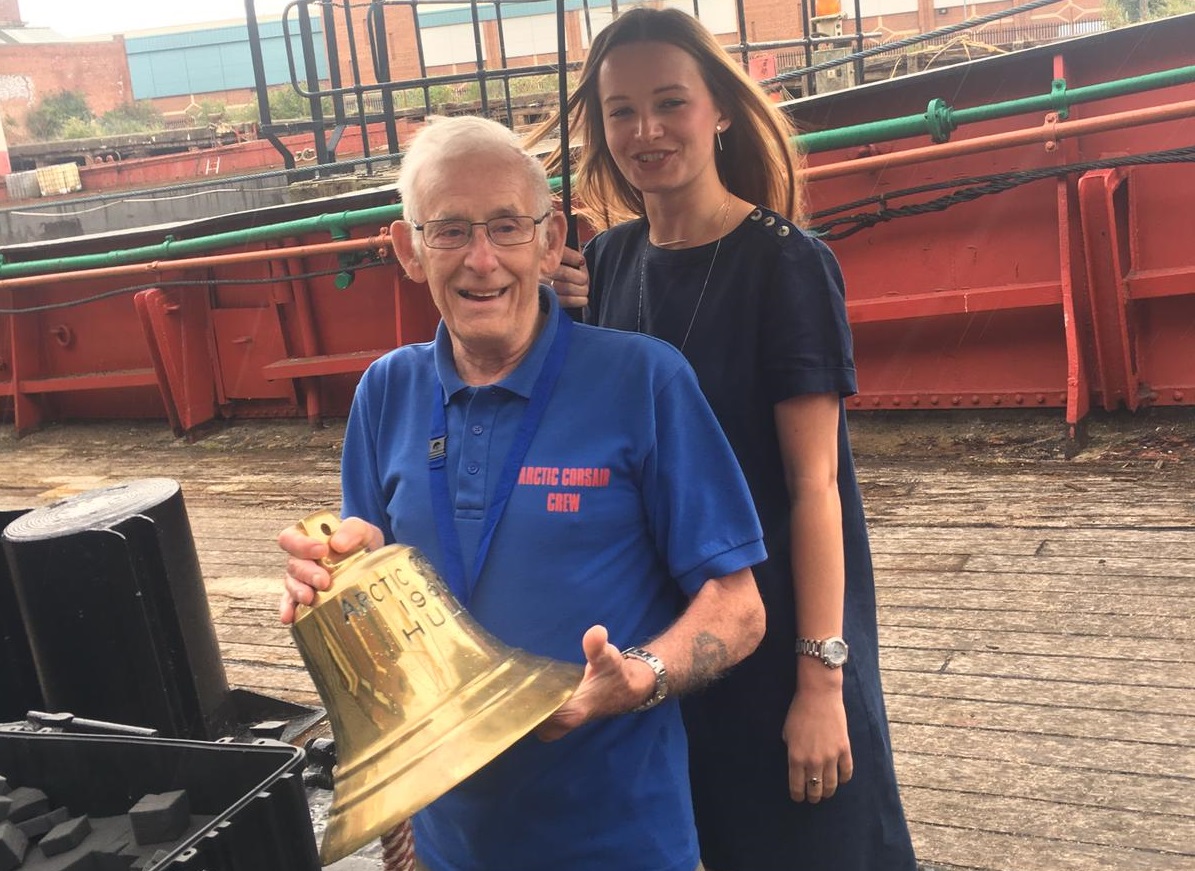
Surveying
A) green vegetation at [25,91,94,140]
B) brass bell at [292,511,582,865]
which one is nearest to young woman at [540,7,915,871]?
brass bell at [292,511,582,865]

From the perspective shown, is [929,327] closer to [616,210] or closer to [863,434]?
[863,434]

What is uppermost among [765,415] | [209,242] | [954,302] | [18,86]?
[18,86]

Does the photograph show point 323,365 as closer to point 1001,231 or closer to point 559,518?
point 1001,231

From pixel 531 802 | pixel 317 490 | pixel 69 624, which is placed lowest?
pixel 317 490

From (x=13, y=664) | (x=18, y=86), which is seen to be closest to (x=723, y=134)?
(x=13, y=664)

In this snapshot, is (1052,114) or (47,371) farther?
(47,371)

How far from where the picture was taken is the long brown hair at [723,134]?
1.87m

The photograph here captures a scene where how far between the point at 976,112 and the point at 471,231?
4251 mm

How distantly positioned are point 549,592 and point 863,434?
15.8 ft

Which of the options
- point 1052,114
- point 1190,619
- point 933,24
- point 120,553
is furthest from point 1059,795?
point 933,24

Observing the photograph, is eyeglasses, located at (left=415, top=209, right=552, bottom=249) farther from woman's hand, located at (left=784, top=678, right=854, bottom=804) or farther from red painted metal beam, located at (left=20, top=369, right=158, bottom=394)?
red painted metal beam, located at (left=20, top=369, right=158, bottom=394)

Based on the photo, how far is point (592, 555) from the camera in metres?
1.59

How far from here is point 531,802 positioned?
5.18 feet

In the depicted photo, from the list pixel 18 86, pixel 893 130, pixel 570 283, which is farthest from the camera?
pixel 18 86
